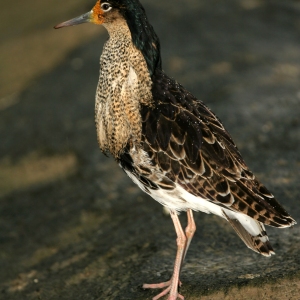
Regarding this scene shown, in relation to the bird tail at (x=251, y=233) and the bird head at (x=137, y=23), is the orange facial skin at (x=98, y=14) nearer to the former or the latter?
the bird head at (x=137, y=23)

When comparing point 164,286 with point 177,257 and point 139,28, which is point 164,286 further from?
point 139,28

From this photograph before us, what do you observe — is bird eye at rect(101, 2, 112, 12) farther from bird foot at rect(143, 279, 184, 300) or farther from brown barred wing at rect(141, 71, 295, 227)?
bird foot at rect(143, 279, 184, 300)

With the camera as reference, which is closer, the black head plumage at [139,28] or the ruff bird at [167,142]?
the ruff bird at [167,142]

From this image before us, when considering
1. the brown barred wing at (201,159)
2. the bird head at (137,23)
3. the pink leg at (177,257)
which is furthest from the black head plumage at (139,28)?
the pink leg at (177,257)

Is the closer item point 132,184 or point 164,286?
point 164,286

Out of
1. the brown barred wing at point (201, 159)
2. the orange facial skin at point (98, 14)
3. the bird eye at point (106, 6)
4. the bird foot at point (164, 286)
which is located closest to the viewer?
the brown barred wing at point (201, 159)

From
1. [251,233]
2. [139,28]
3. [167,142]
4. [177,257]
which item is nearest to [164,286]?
[177,257]

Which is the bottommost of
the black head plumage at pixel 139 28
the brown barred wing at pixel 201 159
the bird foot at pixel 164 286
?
the bird foot at pixel 164 286
